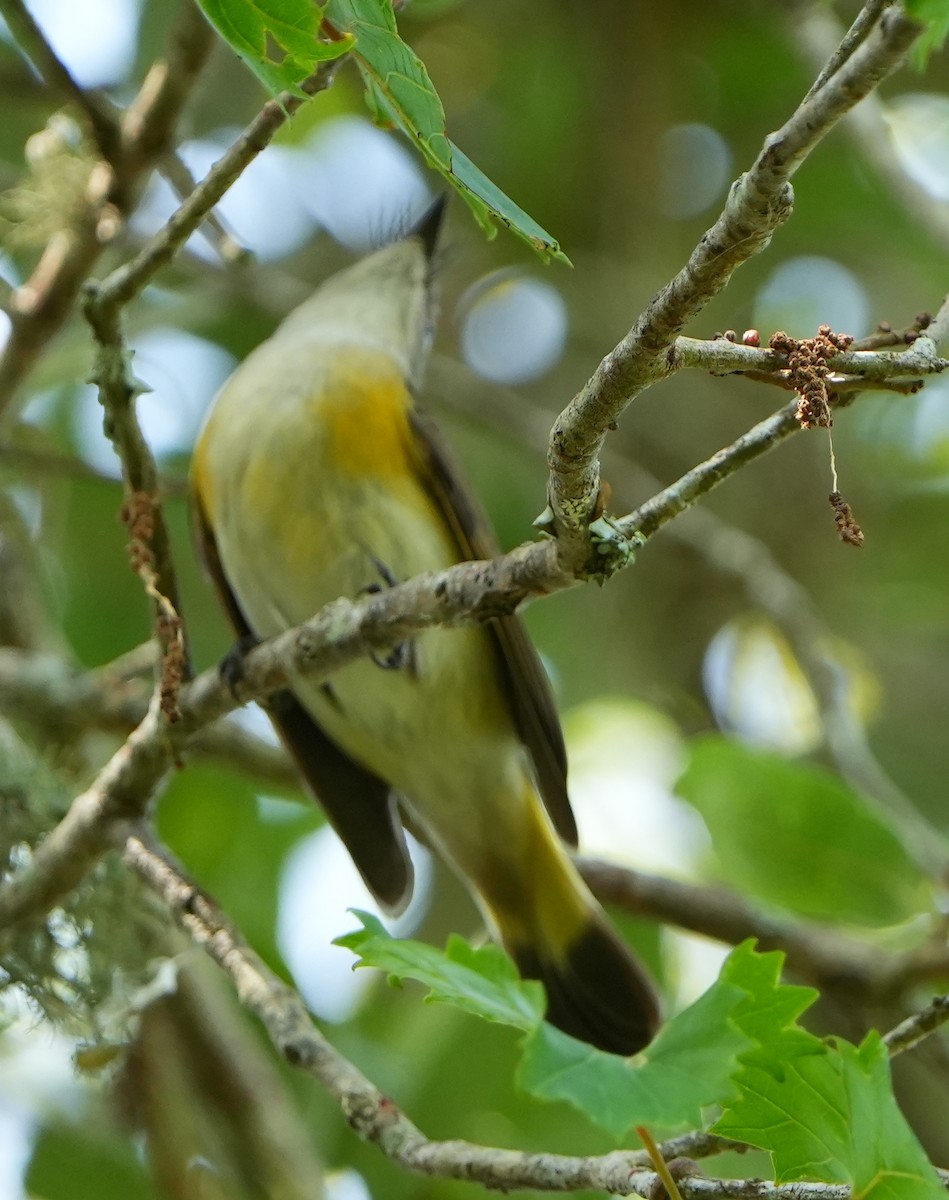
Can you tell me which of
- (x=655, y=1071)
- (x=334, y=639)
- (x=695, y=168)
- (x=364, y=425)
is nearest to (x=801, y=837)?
(x=364, y=425)

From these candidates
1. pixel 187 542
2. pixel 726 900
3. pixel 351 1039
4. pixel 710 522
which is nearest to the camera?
pixel 726 900

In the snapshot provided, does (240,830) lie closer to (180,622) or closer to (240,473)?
(240,473)

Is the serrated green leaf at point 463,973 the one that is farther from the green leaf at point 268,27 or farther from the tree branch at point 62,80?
the tree branch at point 62,80

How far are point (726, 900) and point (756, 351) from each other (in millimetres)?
2290

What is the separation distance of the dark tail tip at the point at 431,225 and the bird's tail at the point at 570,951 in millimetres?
1860

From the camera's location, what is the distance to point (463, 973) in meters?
1.62

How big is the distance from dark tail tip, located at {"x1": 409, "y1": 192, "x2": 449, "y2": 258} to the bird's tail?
1860 mm

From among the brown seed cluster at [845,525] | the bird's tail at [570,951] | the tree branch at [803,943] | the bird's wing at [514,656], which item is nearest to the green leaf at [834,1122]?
the brown seed cluster at [845,525]

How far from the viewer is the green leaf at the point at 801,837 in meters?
3.77

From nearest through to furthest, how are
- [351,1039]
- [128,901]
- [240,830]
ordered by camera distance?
[128,901] < [351,1039] < [240,830]

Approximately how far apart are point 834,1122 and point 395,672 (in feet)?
7.74

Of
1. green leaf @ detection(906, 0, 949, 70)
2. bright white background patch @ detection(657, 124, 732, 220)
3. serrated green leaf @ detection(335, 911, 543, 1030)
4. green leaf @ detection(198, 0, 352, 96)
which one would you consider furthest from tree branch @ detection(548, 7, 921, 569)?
bright white background patch @ detection(657, 124, 732, 220)

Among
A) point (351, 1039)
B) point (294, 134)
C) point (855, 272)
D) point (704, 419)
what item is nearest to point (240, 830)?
point (351, 1039)

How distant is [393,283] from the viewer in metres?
4.67
